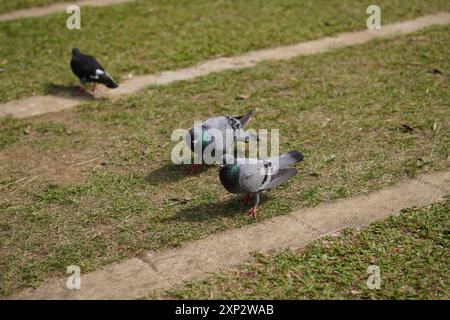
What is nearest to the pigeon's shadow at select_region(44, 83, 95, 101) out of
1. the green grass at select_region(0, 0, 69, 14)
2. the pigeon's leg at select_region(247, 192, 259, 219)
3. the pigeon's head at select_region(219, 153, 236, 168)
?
the pigeon's head at select_region(219, 153, 236, 168)

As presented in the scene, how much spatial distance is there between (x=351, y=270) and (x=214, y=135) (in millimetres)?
1917

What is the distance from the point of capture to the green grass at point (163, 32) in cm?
841

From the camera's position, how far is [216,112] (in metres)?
7.00

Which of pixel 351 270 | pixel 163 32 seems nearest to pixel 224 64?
pixel 163 32

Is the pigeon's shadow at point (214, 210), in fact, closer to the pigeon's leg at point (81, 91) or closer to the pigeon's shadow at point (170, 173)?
the pigeon's shadow at point (170, 173)

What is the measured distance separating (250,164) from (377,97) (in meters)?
3.11

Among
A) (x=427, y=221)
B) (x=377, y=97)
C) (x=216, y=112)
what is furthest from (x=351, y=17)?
(x=427, y=221)

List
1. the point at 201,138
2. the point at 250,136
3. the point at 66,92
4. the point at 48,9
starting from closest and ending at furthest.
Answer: the point at 201,138
the point at 250,136
the point at 66,92
the point at 48,9

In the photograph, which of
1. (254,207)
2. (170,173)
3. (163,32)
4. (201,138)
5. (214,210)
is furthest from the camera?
(163,32)

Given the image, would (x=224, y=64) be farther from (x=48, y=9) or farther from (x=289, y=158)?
(x=48, y=9)

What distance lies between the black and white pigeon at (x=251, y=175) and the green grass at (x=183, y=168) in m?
0.25

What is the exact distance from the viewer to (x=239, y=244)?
4.57 m

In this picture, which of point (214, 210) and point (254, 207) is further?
point (214, 210)

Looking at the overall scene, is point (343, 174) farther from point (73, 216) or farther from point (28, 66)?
point (28, 66)
